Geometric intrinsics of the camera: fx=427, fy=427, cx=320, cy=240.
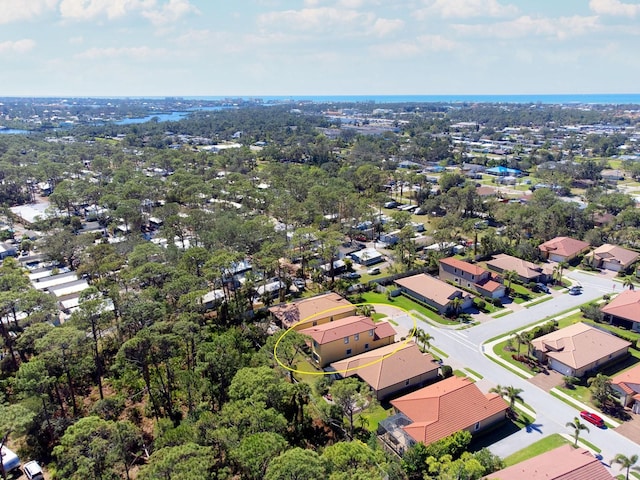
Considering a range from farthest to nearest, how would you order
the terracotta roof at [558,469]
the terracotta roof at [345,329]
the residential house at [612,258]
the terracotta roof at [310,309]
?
the residential house at [612,258] → the terracotta roof at [310,309] → the terracotta roof at [345,329] → the terracotta roof at [558,469]

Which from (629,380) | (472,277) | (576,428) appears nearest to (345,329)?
(576,428)

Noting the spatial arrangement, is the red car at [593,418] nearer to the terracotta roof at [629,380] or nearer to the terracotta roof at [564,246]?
the terracotta roof at [629,380]

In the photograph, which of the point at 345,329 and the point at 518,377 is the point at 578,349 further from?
the point at 345,329

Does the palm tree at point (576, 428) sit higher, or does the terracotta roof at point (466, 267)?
the terracotta roof at point (466, 267)

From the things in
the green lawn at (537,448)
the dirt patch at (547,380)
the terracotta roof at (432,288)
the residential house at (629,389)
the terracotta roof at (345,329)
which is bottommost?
the dirt patch at (547,380)

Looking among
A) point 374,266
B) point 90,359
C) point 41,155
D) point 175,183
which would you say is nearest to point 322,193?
point 374,266

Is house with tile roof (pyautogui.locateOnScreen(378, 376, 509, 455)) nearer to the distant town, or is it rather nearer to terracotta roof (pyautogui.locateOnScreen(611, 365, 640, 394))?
the distant town

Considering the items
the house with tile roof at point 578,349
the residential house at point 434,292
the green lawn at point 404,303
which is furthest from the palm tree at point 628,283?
the green lawn at point 404,303
